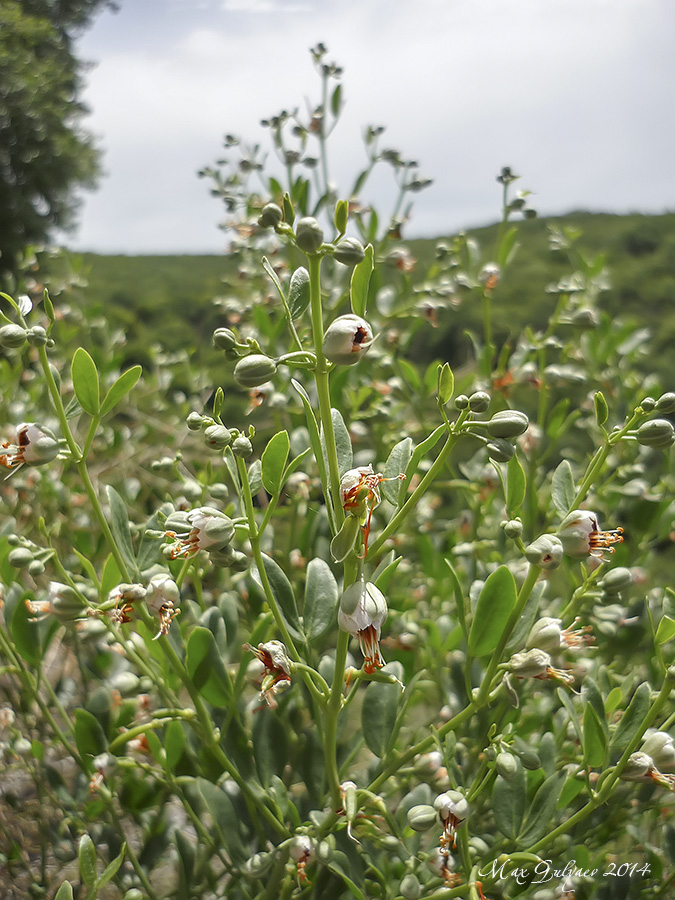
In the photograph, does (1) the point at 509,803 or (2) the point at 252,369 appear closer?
(2) the point at 252,369

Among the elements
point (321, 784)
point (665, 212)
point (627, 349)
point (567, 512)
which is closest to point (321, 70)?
point (627, 349)

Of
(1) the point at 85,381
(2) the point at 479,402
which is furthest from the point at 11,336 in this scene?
(2) the point at 479,402

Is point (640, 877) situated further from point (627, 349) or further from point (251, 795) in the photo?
point (627, 349)

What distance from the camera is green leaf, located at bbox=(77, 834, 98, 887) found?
0.38 metres

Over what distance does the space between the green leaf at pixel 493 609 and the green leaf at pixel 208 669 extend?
0.53ft

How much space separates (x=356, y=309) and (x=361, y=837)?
0.38 metres

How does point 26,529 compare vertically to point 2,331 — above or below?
below

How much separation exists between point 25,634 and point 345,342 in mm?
366

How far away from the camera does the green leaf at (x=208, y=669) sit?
0.42 meters

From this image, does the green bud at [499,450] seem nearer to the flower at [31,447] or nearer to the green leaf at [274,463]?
the green leaf at [274,463]

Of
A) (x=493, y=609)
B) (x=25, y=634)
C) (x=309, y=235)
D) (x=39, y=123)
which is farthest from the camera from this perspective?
(x=39, y=123)

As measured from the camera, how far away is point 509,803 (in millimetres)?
437

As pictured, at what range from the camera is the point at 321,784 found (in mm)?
480

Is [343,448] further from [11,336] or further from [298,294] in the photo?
[11,336]
